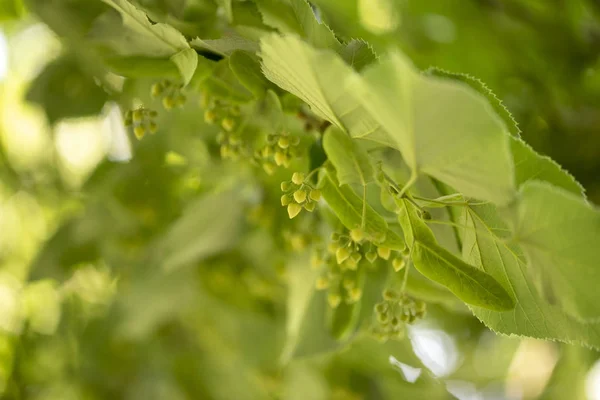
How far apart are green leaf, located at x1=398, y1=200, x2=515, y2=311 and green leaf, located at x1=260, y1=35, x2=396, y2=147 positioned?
64 millimetres

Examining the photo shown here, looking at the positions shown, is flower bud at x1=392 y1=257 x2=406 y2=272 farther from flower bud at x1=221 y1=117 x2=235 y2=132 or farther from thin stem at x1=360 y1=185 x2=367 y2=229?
flower bud at x1=221 y1=117 x2=235 y2=132

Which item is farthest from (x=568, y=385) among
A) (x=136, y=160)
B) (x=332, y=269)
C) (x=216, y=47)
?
(x=216, y=47)

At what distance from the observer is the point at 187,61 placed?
1.59 feet

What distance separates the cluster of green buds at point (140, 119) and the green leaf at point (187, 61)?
0.11 metres

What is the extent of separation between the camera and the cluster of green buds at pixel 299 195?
18.6 inches

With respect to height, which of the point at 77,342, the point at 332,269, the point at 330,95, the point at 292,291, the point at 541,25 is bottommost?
the point at 77,342

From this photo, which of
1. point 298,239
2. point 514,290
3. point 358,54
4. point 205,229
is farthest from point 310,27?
point 205,229

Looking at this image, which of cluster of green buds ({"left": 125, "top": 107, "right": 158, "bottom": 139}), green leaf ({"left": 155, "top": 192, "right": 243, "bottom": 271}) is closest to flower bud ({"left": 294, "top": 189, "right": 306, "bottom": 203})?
cluster of green buds ({"left": 125, "top": 107, "right": 158, "bottom": 139})

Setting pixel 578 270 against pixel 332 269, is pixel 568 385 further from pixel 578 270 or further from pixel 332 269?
pixel 578 270

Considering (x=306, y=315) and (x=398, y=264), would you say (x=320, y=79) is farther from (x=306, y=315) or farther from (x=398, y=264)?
(x=306, y=315)

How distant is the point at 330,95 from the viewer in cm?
38

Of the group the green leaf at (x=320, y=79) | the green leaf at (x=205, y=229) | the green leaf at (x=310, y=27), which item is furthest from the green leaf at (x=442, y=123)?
the green leaf at (x=205, y=229)

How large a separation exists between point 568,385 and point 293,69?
3.82ft

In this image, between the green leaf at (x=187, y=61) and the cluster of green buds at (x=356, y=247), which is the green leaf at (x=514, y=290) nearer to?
the cluster of green buds at (x=356, y=247)
